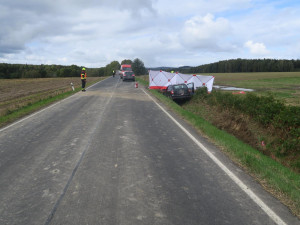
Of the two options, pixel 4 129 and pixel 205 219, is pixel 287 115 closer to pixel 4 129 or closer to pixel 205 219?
pixel 205 219

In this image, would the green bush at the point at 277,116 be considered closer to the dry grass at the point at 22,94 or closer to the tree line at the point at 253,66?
the dry grass at the point at 22,94

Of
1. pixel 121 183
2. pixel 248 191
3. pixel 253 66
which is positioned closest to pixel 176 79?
pixel 121 183

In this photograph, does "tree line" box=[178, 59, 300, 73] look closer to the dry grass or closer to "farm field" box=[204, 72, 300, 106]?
"farm field" box=[204, 72, 300, 106]

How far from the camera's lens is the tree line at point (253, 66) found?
107 m

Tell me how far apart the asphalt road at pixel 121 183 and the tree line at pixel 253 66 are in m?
99.5

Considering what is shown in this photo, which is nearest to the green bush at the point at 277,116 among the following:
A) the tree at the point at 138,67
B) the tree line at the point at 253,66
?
the tree at the point at 138,67

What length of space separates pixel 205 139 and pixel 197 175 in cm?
290

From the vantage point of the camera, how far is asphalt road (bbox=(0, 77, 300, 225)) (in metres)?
3.53

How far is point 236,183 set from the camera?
4539 millimetres

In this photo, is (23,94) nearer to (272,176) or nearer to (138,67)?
(272,176)

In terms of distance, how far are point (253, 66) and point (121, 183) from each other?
127379mm

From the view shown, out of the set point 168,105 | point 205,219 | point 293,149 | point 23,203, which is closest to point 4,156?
point 23,203

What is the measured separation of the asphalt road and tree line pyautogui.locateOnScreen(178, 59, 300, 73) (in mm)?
99462

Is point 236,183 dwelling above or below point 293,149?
above
